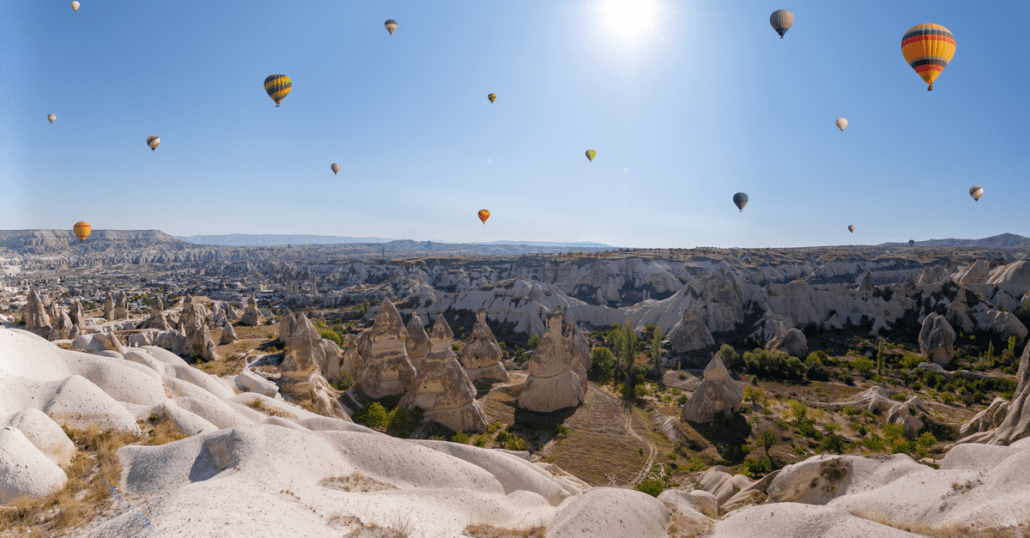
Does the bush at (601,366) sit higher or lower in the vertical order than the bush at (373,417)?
lower

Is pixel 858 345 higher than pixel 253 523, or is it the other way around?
pixel 253 523

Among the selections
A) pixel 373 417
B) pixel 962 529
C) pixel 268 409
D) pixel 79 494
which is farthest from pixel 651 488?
pixel 79 494

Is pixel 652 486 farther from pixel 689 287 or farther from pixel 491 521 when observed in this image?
pixel 689 287

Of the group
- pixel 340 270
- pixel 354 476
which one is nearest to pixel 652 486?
pixel 354 476

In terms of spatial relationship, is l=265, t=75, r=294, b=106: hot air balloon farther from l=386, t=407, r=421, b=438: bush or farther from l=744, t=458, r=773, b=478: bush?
l=744, t=458, r=773, b=478: bush

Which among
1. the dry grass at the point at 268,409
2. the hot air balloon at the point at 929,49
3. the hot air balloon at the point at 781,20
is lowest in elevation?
the dry grass at the point at 268,409

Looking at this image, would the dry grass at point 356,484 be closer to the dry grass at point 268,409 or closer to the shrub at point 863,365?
the dry grass at point 268,409

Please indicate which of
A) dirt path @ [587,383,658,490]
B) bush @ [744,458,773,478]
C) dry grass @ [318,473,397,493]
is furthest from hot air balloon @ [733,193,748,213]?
dry grass @ [318,473,397,493]

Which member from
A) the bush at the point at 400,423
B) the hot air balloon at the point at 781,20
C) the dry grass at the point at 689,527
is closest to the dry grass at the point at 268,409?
the bush at the point at 400,423

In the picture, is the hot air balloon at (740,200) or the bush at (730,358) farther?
the hot air balloon at (740,200)
